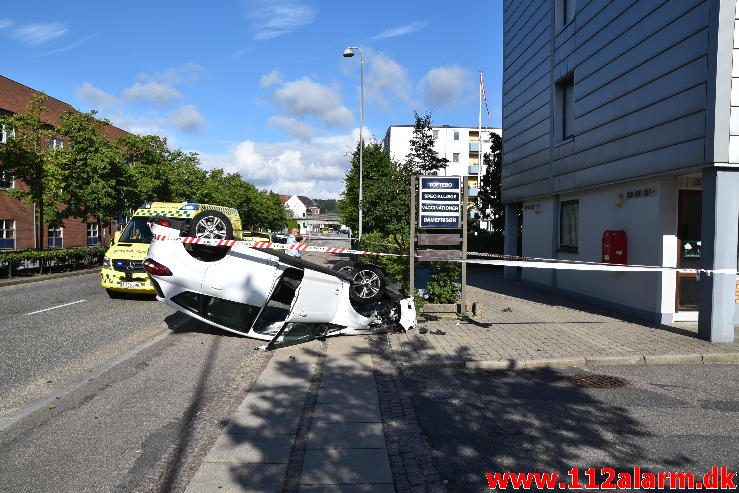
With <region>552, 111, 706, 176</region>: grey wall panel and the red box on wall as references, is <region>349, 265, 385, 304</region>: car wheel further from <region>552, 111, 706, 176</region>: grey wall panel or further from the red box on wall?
<region>552, 111, 706, 176</region>: grey wall panel

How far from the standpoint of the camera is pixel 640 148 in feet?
31.9

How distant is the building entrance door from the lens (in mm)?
9586

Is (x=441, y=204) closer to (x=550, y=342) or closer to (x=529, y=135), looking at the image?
(x=550, y=342)

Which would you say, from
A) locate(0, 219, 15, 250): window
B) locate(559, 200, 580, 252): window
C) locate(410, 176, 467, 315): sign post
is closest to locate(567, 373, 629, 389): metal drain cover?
locate(410, 176, 467, 315): sign post

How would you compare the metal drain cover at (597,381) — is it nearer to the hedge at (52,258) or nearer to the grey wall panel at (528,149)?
the grey wall panel at (528,149)

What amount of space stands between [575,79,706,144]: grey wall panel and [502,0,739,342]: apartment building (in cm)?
2

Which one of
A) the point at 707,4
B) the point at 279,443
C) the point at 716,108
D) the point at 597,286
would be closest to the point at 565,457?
the point at 279,443

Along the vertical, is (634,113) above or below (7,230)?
above

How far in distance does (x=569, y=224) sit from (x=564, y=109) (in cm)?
313

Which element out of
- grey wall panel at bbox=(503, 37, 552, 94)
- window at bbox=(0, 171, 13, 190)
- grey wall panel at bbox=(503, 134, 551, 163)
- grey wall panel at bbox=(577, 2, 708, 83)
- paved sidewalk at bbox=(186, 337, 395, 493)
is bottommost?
paved sidewalk at bbox=(186, 337, 395, 493)

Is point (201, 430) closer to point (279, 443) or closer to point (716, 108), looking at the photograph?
point (279, 443)

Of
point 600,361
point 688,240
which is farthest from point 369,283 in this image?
point 688,240

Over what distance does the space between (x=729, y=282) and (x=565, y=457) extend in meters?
5.66

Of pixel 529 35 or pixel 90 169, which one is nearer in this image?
pixel 529 35
